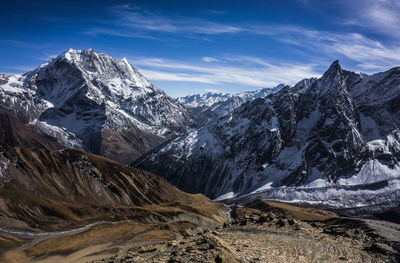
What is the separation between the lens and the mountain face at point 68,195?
130500mm

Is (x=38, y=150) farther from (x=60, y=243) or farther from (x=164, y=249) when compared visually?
(x=164, y=249)

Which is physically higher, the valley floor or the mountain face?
the valley floor

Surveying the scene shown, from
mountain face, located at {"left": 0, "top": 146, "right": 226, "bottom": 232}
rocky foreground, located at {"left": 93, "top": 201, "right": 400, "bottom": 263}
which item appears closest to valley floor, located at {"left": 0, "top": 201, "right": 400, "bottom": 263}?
rocky foreground, located at {"left": 93, "top": 201, "right": 400, "bottom": 263}

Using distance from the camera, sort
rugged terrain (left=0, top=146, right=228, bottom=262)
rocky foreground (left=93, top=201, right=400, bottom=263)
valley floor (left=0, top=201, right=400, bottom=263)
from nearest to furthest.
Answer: rocky foreground (left=93, top=201, right=400, bottom=263), valley floor (left=0, top=201, right=400, bottom=263), rugged terrain (left=0, top=146, right=228, bottom=262)

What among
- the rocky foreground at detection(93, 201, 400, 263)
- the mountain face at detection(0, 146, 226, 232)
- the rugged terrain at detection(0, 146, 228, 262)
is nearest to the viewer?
the rocky foreground at detection(93, 201, 400, 263)

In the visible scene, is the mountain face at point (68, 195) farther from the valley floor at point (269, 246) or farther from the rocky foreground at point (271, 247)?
the rocky foreground at point (271, 247)

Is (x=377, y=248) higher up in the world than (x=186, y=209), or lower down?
higher up

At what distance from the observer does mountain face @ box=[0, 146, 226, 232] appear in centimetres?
13050

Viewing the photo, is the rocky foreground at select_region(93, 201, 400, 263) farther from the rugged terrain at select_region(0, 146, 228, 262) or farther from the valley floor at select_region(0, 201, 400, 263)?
the rugged terrain at select_region(0, 146, 228, 262)

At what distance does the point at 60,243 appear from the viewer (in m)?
101

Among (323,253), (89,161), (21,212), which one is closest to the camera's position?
(323,253)

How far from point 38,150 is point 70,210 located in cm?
4450

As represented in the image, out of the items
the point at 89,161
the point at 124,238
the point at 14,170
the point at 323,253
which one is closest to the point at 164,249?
the point at 323,253

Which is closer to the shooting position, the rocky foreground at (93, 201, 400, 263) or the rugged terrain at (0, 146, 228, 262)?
the rocky foreground at (93, 201, 400, 263)
